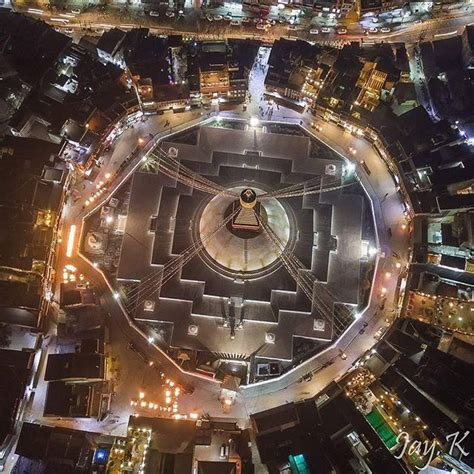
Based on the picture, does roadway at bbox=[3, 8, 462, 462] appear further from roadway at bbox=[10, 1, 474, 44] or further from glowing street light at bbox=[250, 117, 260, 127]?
roadway at bbox=[10, 1, 474, 44]

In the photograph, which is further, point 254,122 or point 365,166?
point 254,122

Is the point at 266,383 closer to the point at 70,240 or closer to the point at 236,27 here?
the point at 70,240

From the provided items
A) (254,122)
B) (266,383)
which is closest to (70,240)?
(254,122)

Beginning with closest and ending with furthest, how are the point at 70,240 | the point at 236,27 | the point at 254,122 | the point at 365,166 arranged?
the point at 70,240 < the point at 365,166 < the point at 254,122 < the point at 236,27

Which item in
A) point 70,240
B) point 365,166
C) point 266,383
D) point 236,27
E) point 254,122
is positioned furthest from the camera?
point 236,27

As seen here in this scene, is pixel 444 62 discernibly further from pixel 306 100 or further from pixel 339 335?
pixel 339 335

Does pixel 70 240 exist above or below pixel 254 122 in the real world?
below

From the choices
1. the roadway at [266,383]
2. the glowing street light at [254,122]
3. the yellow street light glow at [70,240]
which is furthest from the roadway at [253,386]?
the glowing street light at [254,122]

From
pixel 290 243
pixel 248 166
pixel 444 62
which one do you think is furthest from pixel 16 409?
pixel 444 62

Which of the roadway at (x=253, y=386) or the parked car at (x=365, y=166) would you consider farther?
the parked car at (x=365, y=166)

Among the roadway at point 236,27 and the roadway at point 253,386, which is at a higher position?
the roadway at point 236,27

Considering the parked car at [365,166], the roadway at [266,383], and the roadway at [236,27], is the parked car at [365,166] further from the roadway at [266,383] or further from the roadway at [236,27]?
the roadway at [236,27]

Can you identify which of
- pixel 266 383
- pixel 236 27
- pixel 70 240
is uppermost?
pixel 236 27
